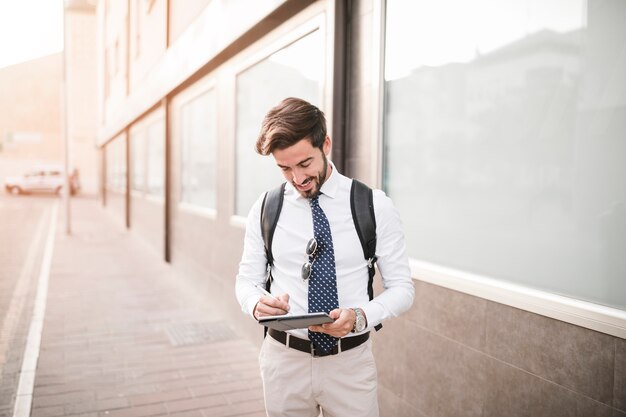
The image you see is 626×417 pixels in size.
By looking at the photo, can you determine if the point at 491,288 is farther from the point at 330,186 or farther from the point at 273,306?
the point at 273,306

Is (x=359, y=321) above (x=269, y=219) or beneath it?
beneath

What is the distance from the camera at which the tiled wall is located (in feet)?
7.72

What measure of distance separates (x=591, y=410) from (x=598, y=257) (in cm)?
68

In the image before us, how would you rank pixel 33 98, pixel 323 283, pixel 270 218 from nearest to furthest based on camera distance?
pixel 323 283, pixel 270 218, pixel 33 98

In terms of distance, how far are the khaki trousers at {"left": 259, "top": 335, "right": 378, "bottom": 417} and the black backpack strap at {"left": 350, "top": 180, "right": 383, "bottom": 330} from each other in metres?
0.20

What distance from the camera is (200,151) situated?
8586 millimetres

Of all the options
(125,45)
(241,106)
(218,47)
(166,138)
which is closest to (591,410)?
(241,106)

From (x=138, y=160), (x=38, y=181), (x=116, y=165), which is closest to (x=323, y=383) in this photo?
(x=138, y=160)

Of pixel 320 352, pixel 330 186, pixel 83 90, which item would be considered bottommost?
pixel 320 352

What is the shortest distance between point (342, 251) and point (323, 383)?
54 cm

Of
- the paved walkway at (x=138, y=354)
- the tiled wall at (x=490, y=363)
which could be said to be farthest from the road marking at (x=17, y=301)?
the tiled wall at (x=490, y=363)

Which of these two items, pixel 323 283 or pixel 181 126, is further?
pixel 181 126

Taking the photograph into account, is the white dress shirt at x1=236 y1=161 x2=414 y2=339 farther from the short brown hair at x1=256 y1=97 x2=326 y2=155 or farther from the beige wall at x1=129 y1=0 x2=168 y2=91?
the beige wall at x1=129 y1=0 x2=168 y2=91

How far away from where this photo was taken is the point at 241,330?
20.3 ft
